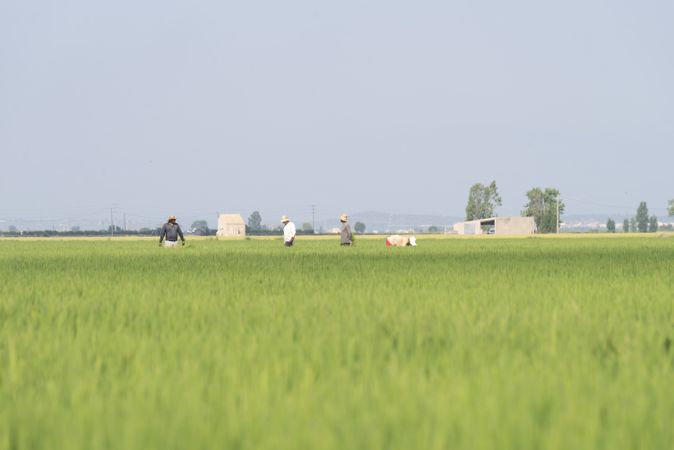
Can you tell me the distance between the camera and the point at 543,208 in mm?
177875

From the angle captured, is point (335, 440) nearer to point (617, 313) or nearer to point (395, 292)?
point (617, 313)

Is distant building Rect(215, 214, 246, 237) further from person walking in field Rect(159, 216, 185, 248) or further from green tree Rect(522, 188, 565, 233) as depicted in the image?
person walking in field Rect(159, 216, 185, 248)

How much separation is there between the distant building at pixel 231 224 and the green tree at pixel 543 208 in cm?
6859

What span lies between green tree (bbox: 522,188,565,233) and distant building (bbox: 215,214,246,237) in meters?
68.6

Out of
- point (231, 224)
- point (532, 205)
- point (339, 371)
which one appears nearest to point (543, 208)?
point (532, 205)

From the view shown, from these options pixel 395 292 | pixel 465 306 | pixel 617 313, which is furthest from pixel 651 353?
pixel 395 292

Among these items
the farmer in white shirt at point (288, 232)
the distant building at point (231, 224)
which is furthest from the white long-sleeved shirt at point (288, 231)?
the distant building at point (231, 224)

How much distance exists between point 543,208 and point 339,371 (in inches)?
7069

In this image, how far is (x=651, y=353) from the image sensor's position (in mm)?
4480

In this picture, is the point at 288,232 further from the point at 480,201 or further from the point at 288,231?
the point at 480,201

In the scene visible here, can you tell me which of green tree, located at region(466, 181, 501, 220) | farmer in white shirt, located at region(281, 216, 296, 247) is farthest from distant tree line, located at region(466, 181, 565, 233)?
farmer in white shirt, located at region(281, 216, 296, 247)

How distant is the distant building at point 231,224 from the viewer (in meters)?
137

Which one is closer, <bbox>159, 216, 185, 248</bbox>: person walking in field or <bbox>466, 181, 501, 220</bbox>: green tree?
<bbox>159, 216, 185, 248</bbox>: person walking in field

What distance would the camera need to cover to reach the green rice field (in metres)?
2.65
